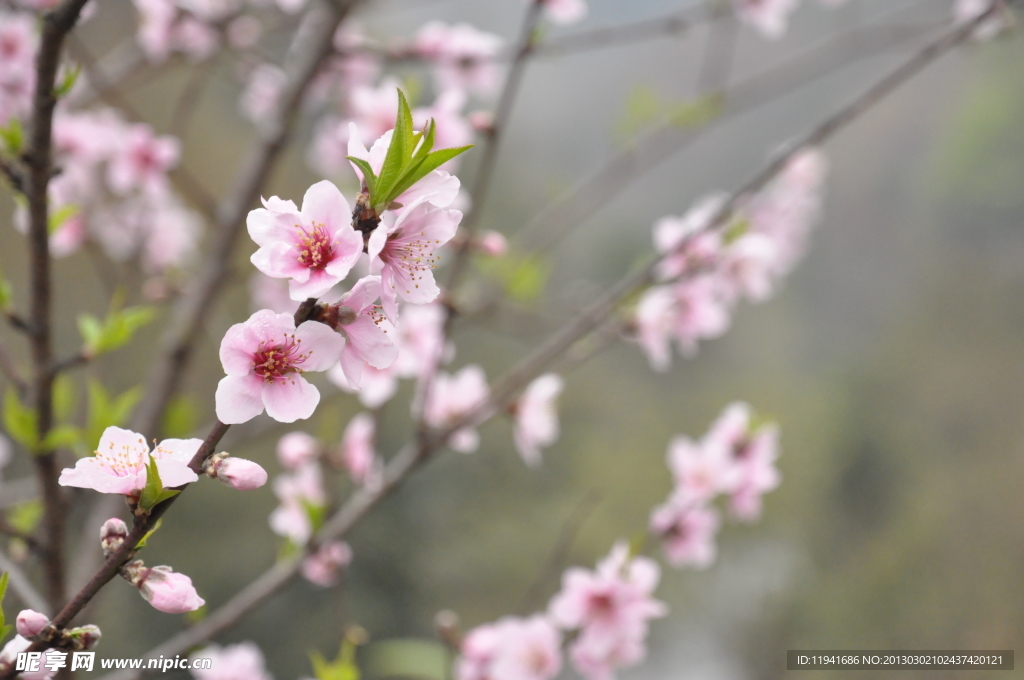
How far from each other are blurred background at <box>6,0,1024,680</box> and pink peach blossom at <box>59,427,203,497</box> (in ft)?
4.99

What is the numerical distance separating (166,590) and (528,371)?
1.52 ft

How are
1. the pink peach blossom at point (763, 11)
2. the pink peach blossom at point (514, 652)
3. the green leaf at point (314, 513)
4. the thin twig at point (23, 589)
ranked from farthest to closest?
the pink peach blossom at point (763, 11)
the pink peach blossom at point (514, 652)
the green leaf at point (314, 513)
the thin twig at point (23, 589)

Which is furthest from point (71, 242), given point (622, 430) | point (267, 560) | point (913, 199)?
point (913, 199)

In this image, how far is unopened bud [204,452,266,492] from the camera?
28 centimetres

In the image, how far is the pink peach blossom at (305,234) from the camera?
29 cm

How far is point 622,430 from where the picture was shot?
102 inches

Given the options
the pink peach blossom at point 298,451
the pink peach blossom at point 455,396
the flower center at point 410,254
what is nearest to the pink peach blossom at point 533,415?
the pink peach blossom at point 455,396

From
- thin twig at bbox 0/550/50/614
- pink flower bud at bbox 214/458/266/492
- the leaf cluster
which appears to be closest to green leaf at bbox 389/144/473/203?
the leaf cluster

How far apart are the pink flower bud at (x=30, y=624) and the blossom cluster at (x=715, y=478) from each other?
707mm

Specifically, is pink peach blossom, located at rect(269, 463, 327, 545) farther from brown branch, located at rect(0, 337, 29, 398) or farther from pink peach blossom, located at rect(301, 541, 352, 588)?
brown branch, located at rect(0, 337, 29, 398)

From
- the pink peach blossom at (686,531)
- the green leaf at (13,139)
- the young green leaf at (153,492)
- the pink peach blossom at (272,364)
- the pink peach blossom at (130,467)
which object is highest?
the green leaf at (13,139)

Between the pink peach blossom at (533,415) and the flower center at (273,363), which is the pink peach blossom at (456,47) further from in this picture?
the flower center at (273,363)

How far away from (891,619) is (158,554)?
2103mm

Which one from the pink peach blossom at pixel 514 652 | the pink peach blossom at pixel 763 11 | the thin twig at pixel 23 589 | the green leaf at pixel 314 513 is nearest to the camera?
the thin twig at pixel 23 589
